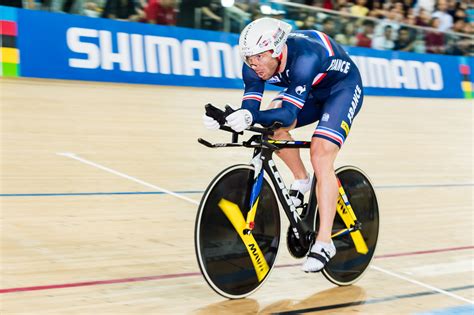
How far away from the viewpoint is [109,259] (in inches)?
156

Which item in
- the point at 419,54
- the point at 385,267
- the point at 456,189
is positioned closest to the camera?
the point at 385,267

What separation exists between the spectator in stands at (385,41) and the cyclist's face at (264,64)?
31.2 feet

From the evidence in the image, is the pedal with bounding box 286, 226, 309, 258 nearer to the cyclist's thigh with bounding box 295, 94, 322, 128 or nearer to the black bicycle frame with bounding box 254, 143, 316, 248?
the black bicycle frame with bounding box 254, 143, 316, 248

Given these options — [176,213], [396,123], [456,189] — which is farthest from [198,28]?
[176,213]

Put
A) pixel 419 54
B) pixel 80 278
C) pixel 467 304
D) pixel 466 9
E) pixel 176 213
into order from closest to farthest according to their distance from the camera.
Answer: pixel 80 278, pixel 467 304, pixel 176 213, pixel 419 54, pixel 466 9

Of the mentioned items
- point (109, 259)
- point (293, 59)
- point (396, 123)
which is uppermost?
point (293, 59)

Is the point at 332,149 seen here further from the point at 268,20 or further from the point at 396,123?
the point at 396,123

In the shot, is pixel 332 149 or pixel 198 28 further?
pixel 198 28

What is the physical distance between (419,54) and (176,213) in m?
9.46

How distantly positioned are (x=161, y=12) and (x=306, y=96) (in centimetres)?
672

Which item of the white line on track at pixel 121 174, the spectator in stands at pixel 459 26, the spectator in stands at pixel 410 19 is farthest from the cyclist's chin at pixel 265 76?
the spectator in stands at pixel 459 26

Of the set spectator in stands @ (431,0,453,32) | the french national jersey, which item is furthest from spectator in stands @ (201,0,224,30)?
the french national jersey

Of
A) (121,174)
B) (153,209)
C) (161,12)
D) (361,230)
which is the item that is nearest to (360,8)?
(161,12)

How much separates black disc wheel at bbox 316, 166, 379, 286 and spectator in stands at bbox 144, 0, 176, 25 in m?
6.14
